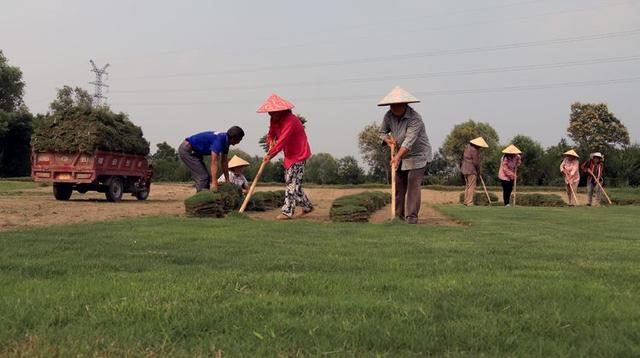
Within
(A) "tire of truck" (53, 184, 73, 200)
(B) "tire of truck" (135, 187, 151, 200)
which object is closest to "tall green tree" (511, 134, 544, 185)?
(B) "tire of truck" (135, 187, 151, 200)

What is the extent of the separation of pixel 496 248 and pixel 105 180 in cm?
1285

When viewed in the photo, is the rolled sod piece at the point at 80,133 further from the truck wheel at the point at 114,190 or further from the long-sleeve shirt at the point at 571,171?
the long-sleeve shirt at the point at 571,171

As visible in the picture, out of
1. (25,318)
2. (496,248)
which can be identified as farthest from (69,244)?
(496,248)

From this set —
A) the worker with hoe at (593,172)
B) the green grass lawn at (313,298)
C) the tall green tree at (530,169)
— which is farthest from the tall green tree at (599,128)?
the green grass lawn at (313,298)

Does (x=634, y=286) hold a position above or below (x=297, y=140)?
below

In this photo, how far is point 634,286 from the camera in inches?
146

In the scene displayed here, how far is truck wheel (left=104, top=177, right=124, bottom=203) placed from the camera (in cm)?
1617

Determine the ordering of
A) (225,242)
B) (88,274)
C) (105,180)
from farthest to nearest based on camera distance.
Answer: (105,180), (225,242), (88,274)

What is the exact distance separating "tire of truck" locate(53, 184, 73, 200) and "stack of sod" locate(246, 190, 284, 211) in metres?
6.29

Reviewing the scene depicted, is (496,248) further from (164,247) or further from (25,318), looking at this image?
(25,318)

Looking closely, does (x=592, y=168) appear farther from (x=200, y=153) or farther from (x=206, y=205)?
(x=206, y=205)

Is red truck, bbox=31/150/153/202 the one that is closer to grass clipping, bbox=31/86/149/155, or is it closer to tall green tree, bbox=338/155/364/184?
grass clipping, bbox=31/86/149/155

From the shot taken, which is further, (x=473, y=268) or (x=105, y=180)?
(x=105, y=180)

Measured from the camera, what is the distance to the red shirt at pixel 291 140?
9.84 metres
